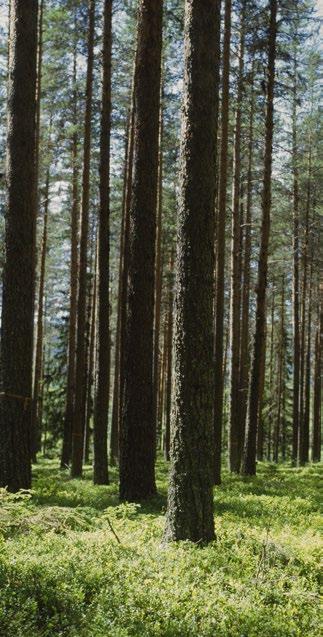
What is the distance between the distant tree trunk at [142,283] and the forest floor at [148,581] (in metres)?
2.01

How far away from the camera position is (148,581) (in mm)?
5008

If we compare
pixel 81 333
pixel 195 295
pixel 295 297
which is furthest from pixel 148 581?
pixel 295 297

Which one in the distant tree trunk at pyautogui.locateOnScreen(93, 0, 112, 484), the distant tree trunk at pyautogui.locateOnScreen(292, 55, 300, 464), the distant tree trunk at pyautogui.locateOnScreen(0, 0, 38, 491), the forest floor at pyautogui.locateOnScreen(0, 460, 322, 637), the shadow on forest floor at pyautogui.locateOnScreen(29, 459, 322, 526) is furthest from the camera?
the distant tree trunk at pyautogui.locateOnScreen(292, 55, 300, 464)

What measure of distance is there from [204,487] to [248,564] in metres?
0.87

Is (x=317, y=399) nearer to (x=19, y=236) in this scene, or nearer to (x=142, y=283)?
(x=142, y=283)

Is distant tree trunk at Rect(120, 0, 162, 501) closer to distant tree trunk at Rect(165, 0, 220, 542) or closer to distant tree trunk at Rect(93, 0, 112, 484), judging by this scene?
distant tree trunk at Rect(93, 0, 112, 484)

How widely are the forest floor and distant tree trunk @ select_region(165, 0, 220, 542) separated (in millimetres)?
484

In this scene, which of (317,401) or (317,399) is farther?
(317,401)

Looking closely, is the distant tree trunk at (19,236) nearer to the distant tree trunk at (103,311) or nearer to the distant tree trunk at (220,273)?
the distant tree trunk at (103,311)

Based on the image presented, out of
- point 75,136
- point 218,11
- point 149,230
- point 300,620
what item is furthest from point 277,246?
point 300,620

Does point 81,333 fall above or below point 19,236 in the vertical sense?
below

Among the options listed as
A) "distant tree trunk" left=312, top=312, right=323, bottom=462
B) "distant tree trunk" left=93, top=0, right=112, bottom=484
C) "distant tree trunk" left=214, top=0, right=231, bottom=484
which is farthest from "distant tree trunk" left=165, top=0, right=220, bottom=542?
"distant tree trunk" left=312, top=312, right=323, bottom=462

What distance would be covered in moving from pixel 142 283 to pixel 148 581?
561 cm

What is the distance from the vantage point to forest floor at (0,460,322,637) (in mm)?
4309
